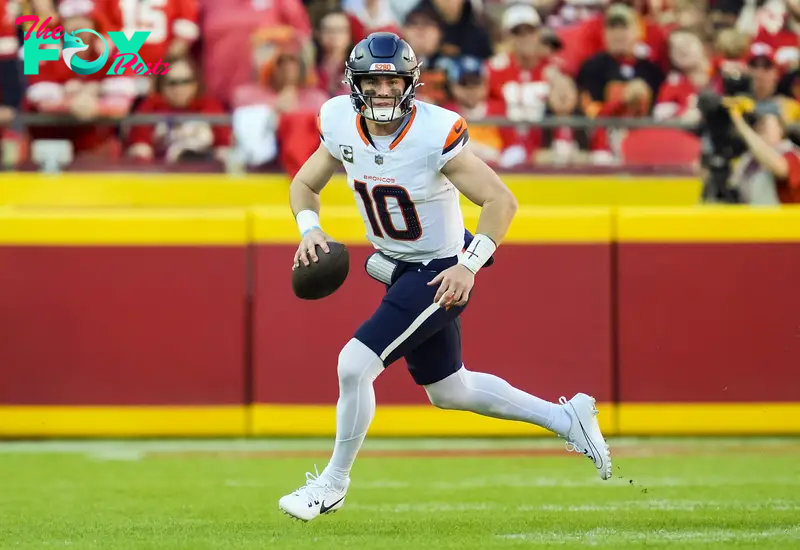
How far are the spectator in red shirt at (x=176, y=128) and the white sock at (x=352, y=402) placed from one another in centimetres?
461

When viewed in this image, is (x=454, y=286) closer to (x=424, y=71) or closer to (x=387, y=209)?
(x=387, y=209)

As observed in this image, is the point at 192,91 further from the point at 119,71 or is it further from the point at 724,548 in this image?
the point at 724,548

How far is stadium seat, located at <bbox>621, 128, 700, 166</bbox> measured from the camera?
968 centimetres

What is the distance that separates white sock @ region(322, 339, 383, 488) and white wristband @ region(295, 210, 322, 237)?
469 millimetres

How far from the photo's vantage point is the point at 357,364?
16.5 ft

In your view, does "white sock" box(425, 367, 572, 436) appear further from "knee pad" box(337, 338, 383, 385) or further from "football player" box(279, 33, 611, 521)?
"knee pad" box(337, 338, 383, 385)

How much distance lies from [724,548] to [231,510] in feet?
6.56

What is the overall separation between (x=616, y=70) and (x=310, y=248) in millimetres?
5806

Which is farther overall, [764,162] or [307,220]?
[764,162]

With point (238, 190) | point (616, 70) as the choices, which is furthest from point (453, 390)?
point (616, 70)

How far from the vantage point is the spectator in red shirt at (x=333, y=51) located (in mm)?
9977

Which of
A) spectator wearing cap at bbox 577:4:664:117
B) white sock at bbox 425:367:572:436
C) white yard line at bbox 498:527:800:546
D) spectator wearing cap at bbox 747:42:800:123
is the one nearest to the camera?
white yard line at bbox 498:527:800:546

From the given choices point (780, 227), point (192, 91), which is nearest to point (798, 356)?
point (780, 227)

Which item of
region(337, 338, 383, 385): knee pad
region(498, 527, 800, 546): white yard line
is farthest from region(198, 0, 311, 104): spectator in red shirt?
region(498, 527, 800, 546): white yard line
